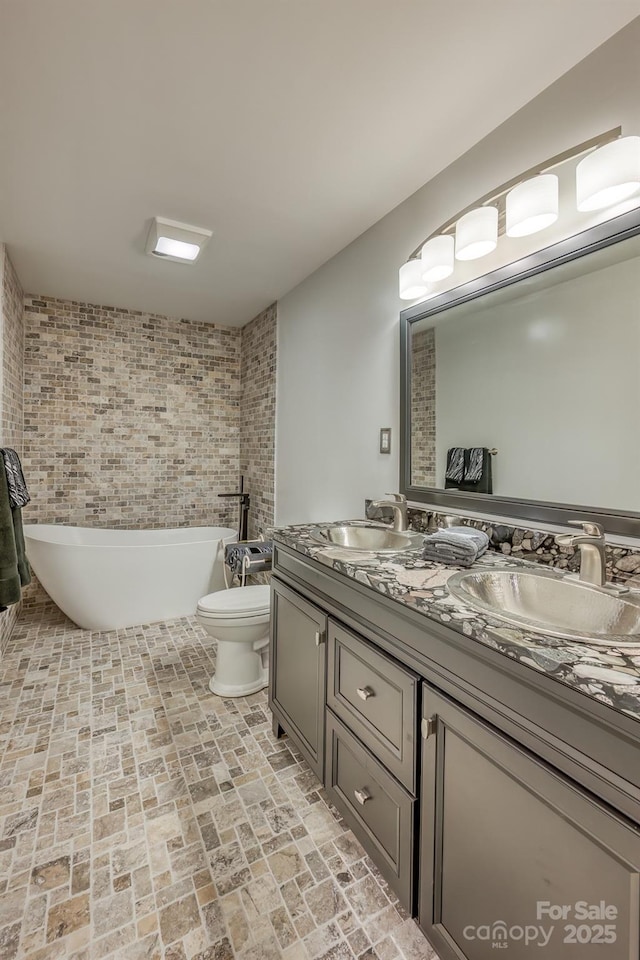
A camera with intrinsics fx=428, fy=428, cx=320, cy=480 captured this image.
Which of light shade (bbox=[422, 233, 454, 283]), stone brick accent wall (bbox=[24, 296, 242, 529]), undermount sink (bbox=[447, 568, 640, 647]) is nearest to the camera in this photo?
undermount sink (bbox=[447, 568, 640, 647])

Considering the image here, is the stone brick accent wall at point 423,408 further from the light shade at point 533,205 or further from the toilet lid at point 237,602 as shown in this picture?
the toilet lid at point 237,602

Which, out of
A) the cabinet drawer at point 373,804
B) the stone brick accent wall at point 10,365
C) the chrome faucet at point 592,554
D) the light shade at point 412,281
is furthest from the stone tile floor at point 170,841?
the light shade at point 412,281

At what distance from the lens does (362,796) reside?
129 cm

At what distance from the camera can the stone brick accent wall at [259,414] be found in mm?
3604

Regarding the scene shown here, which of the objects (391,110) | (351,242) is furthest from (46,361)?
(391,110)

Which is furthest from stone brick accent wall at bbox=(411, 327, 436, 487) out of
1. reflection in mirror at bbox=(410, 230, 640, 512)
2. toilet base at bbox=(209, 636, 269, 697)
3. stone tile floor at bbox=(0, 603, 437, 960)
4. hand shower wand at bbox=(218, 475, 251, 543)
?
hand shower wand at bbox=(218, 475, 251, 543)

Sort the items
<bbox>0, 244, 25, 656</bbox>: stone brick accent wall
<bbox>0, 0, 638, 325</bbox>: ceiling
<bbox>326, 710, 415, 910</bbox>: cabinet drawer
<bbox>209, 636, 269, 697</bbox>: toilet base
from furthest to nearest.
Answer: <bbox>0, 244, 25, 656</bbox>: stone brick accent wall
<bbox>209, 636, 269, 697</bbox>: toilet base
<bbox>0, 0, 638, 325</bbox>: ceiling
<bbox>326, 710, 415, 910</bbox>: cabinet drawer

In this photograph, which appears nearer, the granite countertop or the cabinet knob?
the granite countertop

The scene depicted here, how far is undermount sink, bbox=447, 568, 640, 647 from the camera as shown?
3.30ft

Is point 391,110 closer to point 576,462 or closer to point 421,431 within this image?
point 421,431

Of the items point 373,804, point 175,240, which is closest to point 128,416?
point 175,240

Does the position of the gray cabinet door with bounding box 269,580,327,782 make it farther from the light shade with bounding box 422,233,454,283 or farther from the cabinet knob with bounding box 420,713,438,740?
the light shade with bounding box 422,233,454,283

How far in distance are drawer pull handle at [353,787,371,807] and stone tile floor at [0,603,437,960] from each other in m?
0.23

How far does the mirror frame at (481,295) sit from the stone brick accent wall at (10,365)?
8.00 feet
